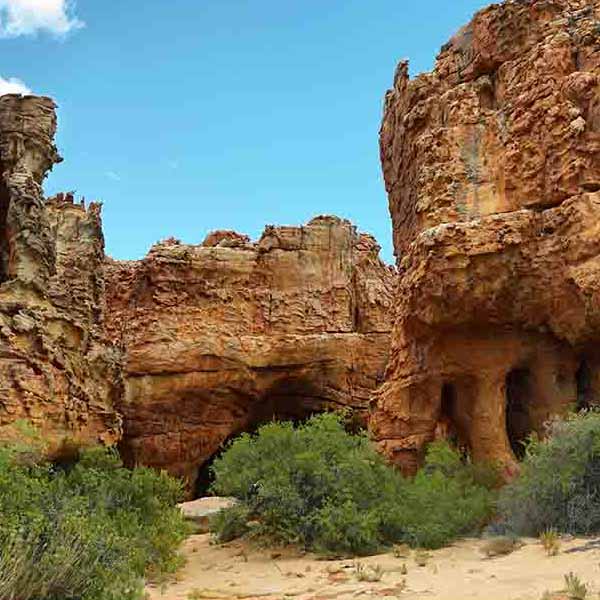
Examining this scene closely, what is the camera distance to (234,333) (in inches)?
837

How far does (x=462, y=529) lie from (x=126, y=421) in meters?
12.0

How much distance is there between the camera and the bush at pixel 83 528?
616cm

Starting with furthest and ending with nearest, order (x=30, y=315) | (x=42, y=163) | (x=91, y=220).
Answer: (x=91, y=220) < (x=42, y=163) < (x=30, y=315)

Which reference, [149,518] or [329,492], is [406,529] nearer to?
[329,492]

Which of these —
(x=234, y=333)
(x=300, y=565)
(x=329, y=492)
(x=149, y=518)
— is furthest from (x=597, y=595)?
(x=234, y=333)

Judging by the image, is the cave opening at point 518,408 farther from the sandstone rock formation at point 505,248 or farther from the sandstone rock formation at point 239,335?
the sandstone rock formation at point 239,335

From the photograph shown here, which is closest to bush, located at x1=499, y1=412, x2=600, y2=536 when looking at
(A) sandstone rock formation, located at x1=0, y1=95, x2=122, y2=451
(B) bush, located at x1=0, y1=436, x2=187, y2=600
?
(B) bush, located at x1=0, y1=436, x2=187, y2=600

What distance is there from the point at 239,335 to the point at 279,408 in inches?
108

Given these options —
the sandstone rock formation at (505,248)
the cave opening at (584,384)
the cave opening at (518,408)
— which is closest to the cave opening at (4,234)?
the sandstone rock formation at (505,248)

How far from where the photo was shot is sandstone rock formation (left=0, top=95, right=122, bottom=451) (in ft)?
32.2

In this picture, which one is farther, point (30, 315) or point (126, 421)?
point (126, 421)

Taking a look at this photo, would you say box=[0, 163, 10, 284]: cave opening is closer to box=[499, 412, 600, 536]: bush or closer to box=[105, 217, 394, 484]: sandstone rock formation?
box=[499, 412, 600, 536]: bush

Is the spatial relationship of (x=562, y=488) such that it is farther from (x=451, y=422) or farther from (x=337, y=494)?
(x=451, y=422)

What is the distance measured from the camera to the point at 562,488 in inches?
377
